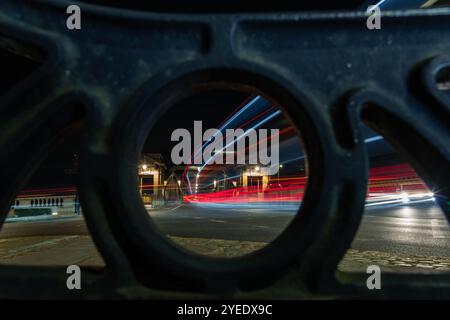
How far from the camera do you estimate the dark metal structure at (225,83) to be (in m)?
1.95

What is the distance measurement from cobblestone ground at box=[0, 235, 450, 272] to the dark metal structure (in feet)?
5.69

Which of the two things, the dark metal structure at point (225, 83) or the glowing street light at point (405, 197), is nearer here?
the dark metal structure at point (225, 83)

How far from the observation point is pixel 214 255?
14.6 feet

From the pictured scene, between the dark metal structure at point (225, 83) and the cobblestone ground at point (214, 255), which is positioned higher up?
the dark metal structure at point (225, 83)

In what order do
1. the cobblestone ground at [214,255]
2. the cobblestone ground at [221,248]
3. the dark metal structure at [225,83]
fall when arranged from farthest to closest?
the cobblestone ground at [221,248], the cobblestone ground at [214,255], the dark metal structure at [225,83]

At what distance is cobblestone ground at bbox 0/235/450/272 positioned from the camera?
3746mm

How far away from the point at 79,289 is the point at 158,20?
1.75m

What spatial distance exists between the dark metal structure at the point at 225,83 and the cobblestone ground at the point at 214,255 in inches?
68.2

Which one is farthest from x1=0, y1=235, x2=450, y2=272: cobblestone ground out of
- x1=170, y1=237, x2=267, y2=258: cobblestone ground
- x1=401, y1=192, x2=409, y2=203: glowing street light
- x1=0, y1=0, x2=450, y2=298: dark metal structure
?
x1=401, y1=192, x2=409, y2=203: glowing street light

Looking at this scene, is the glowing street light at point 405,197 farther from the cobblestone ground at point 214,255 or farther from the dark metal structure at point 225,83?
the dark metal structure at point 225,83

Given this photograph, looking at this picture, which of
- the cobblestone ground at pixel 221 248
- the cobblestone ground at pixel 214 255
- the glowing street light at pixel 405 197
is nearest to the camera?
the cobblestone ground at pixel 214 255

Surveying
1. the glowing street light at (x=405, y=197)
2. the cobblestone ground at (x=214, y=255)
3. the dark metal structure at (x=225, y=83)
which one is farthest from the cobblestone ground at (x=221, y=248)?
the glowing street light at (x=405, y=197)

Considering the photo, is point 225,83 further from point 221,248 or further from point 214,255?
point 221,248
